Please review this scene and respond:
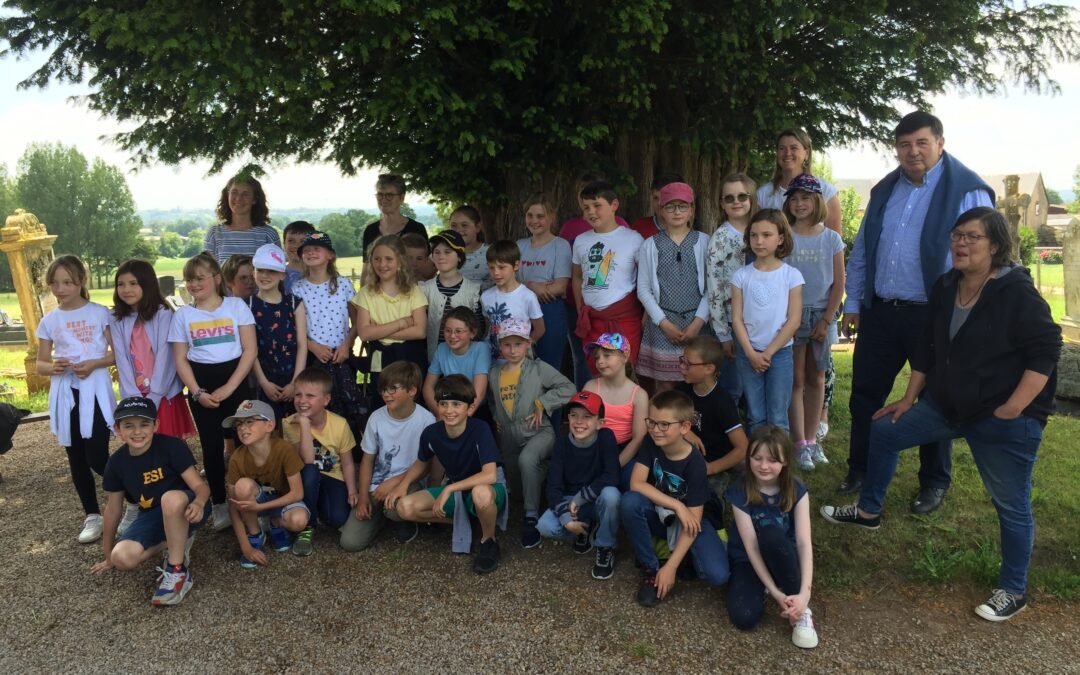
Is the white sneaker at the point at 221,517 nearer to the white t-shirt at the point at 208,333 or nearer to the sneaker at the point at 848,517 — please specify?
the white t-shirt at the point at 208,333

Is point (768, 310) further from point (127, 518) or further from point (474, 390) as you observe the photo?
point (127, 518)

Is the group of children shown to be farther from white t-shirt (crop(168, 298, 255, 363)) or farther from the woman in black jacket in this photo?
the woman in black jacket

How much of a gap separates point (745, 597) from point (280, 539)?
2.76 metres

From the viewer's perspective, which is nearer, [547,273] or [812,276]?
[812,276]

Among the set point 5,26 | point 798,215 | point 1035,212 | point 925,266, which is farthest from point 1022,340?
point 1035,212

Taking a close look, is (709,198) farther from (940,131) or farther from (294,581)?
(294,581)

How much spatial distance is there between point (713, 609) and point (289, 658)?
2.07 m

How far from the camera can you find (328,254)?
488cm

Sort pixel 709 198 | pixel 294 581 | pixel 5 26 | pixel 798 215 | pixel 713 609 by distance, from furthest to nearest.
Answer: pixel 709 198 → pixel 5 26 → pixel 798 215 → pixel 294 581 → pixel 713 609

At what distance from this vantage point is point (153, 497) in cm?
394

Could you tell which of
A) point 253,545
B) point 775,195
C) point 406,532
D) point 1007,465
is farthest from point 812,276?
point 253,545

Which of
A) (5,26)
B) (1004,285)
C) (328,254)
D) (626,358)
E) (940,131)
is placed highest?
(5,26)

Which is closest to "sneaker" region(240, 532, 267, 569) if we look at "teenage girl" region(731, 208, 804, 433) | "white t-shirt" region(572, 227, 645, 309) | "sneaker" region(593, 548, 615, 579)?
"sneaker" region(593, 548, 615, 579)

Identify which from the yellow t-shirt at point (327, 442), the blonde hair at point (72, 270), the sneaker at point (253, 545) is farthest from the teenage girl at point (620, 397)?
the blonde hair at point (72, 270)
